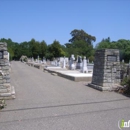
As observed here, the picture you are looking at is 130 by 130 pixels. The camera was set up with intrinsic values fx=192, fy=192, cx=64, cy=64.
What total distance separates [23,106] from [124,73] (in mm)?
5598

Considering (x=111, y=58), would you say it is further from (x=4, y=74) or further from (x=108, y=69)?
(x=4, y=74)

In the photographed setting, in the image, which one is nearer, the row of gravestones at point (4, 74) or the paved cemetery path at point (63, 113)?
the paved cemetery path at point (63, 113)

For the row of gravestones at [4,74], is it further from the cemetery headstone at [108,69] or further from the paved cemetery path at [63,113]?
the cemetery headstone at [108,69]

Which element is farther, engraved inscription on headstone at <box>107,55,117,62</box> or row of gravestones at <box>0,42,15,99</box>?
engraved inscription on headstone at <box>107,55,117,62</box>

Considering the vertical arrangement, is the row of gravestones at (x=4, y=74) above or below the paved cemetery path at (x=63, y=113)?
above

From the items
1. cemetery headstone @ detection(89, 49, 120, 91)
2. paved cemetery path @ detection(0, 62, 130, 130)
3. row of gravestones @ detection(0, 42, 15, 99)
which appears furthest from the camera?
cemetery headstone @ detection(89, 49, 120, 91)

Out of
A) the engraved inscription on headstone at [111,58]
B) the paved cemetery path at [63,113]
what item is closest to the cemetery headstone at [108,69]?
the engraved inscription on headstone at [111,58]

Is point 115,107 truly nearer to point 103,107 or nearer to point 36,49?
point 103,107

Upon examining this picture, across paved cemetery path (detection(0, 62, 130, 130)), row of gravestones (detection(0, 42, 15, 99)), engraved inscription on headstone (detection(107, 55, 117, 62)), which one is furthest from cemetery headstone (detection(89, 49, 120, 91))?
row of gravestones (detection(0, 42, 15, 99))

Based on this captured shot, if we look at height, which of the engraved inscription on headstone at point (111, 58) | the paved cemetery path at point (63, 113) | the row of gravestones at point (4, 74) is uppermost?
the engraved inscription on headstone at point (111, 58)

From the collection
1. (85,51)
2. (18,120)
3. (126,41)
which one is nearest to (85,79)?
(18,120)

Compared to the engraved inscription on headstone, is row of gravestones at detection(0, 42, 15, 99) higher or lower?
lower

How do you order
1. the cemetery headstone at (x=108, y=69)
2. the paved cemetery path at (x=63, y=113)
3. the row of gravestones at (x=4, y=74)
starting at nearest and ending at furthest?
the paved cemetery path at (x=63, y=113) → the row of gravestones at (x=4, y=74) → the cemetery headstone at (x=108, y=69)

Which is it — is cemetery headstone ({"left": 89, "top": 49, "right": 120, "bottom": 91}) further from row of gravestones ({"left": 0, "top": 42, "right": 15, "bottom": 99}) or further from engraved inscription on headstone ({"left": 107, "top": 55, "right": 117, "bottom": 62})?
row of gravestones ({"left": 0, "top": 42, "right": 15, "bottom": 99})
